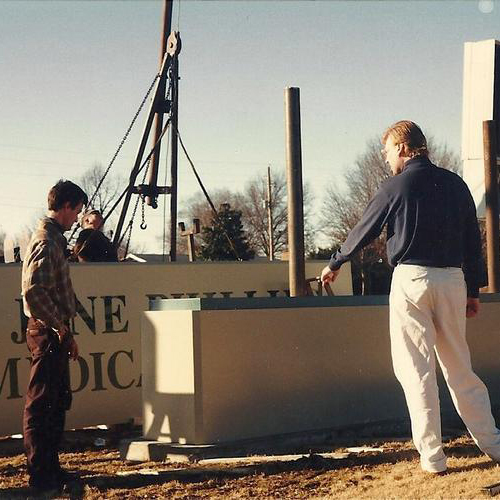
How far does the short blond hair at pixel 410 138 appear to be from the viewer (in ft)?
17.6

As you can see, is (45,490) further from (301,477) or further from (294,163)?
(294,163)

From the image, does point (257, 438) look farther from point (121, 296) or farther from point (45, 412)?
point (121, 296)

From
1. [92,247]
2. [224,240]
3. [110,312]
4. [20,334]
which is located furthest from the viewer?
[224,240]

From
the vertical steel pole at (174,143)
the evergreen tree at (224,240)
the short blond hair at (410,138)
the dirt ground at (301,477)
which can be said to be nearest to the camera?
the dirt ground at (301,477)

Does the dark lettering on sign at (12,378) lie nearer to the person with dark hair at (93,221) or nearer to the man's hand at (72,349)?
the person with dark hair at (93,221)

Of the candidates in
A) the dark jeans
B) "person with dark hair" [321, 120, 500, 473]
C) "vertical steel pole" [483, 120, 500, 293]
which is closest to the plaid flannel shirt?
the dark jeans

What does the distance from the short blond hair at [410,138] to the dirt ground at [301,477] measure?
165 cm

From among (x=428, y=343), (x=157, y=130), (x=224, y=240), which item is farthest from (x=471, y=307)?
(x=224, y=240)

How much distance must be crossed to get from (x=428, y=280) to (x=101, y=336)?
15.1 ft

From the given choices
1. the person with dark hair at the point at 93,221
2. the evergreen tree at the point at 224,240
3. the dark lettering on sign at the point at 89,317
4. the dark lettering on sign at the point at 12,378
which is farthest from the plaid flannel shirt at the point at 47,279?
the evergreen tree at the point at 224,240

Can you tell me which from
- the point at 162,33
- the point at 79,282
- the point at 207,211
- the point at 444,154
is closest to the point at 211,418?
the point at 79,282

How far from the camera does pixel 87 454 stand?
746cm

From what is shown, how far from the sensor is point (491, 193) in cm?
959

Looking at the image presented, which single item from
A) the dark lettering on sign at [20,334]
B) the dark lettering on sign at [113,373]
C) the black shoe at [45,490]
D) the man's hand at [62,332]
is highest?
the man's hand at [62,332]
